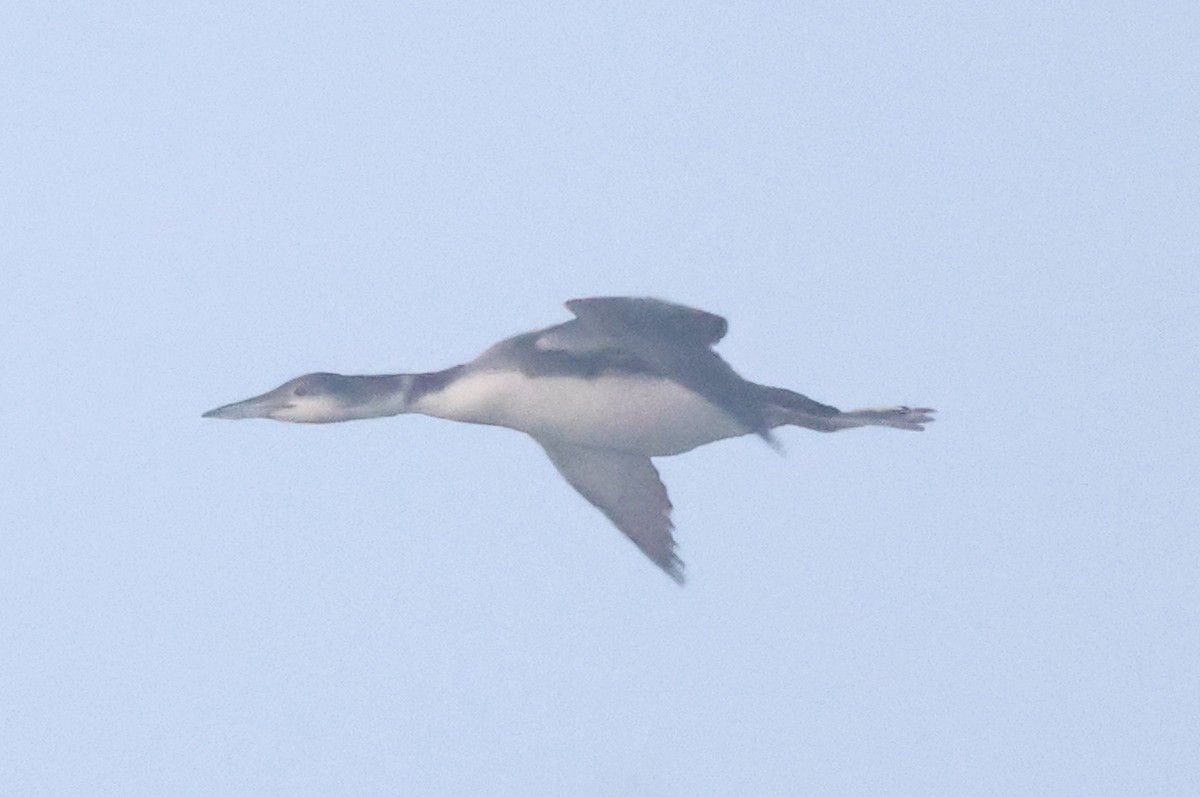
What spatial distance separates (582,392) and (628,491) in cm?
107

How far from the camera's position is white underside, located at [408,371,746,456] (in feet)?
45.8

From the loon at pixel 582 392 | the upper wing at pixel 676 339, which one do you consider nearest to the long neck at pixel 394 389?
the loon at pixel 582 392

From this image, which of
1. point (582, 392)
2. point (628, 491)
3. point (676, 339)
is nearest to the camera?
point (676, 339)

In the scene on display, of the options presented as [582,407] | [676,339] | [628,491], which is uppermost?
[676,339]

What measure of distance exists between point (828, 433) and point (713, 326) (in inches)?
72.9

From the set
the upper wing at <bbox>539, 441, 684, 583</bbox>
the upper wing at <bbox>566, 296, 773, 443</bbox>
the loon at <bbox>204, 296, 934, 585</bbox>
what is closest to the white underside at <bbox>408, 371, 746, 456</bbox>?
the loon at <bbox>204, 296, 934, 585</bbox>

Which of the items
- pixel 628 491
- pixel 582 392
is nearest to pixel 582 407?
pixel 582 392

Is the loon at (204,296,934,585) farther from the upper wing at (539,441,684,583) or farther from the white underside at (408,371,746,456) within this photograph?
the upper wing at (539,441,684,583)

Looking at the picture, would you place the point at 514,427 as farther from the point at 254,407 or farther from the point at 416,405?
the point at 254,407

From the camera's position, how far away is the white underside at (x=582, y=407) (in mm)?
13961

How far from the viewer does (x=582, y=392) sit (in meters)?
14.0

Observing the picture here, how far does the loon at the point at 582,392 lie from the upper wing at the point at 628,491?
0.28 m

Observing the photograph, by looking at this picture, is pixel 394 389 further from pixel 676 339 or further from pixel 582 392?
pixel 676 339

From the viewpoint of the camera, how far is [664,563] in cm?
Result: 1474
